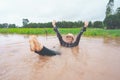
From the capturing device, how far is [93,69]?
5.90 metres

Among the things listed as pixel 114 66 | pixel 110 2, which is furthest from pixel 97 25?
pixel 114 66

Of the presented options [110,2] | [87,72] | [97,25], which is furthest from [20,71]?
[110,2]

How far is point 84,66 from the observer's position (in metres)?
6.30

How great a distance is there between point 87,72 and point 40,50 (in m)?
1.67

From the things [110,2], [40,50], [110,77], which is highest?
[110,2]

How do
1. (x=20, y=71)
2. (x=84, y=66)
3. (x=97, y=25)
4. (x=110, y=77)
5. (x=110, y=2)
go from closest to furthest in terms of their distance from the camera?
(x=110, y=77) < (x=20, y=71) < (x=84, y=66) < (x=97, y=25) < (x=110, y=2)

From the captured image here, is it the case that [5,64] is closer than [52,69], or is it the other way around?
[52,69]

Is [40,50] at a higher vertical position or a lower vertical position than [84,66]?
higher

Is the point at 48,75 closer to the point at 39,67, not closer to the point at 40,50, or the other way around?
the point at 39,67

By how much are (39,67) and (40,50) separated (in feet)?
1.95

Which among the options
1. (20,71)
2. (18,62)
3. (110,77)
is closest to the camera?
(110,77)

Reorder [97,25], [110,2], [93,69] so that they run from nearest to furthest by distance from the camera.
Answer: [93,69] < [97,25] < [110,2]

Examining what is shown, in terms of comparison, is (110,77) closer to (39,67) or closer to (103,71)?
(103,71)

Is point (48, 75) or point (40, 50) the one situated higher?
point (40, 50)
